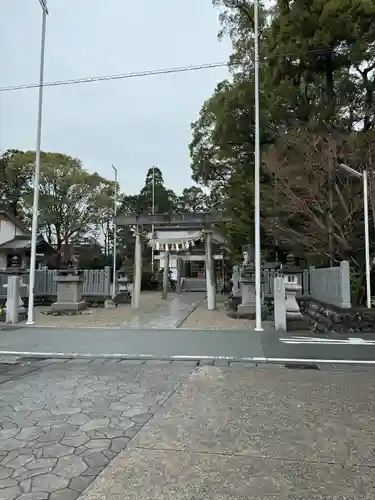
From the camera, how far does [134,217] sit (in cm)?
1642

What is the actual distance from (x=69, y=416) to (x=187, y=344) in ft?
13.8

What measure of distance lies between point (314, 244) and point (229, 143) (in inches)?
244

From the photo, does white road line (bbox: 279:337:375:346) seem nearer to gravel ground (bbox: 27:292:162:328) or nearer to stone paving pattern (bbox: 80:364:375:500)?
stone paving pattern (bbox: 80:364:375:500)

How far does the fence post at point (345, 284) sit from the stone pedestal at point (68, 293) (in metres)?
9.30

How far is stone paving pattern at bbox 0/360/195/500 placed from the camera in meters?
2.69

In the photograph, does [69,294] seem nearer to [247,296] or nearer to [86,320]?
[86,320]

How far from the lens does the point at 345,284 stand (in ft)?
30.0

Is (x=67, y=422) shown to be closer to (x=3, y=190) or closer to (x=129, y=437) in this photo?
(x=129, y=437)

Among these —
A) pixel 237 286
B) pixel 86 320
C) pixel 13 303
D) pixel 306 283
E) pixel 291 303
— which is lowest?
pixel 86 320

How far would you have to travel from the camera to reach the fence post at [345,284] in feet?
29.9

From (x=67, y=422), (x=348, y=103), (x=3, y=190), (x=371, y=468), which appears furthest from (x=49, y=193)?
(x=371, y=468)

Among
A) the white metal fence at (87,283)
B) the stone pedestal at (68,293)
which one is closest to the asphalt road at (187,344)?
the stone pedestal at (68,293)

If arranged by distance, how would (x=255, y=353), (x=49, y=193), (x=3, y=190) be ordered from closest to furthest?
(x=255, y=353)
(x=49, y=193)
(x=3, y=190)

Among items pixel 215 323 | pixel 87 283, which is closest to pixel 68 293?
pixel 87 283
